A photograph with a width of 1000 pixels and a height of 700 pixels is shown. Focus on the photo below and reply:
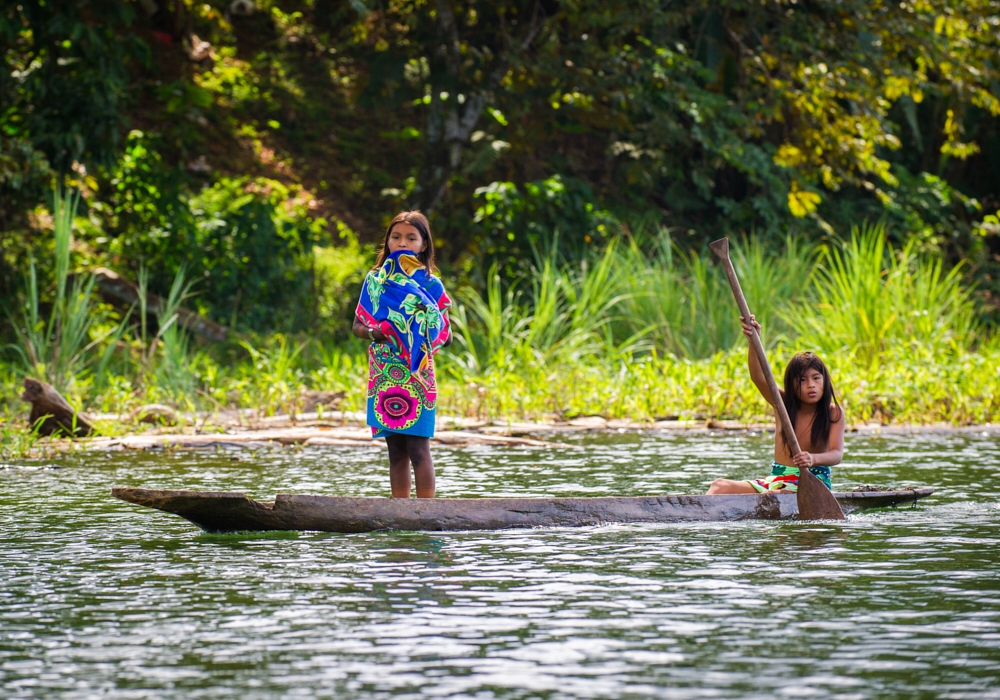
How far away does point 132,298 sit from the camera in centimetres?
1313

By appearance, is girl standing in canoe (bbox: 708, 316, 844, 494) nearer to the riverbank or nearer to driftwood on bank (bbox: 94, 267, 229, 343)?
the riverbank

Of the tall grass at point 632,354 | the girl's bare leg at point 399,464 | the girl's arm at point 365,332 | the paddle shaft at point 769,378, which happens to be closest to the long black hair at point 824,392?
the paddle shaft at point 769,378

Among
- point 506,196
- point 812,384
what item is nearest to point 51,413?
point 812,384

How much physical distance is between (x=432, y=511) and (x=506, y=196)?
A: 9.79 metres

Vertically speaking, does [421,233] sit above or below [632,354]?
Result: above

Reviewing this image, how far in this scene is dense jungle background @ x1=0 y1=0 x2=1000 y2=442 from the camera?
10.7 m

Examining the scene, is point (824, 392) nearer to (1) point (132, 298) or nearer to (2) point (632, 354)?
(2) point (632, 354)

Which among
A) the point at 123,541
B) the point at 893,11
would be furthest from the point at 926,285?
the point at 123,541

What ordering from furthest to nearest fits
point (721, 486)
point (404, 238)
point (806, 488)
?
1. point (721, 486)
2. point (404, 238)
3. point (806, 488)

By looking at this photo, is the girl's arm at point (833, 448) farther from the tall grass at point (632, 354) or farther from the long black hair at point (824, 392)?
the tall grass at point (632, 354)

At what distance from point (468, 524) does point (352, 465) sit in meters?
2.74

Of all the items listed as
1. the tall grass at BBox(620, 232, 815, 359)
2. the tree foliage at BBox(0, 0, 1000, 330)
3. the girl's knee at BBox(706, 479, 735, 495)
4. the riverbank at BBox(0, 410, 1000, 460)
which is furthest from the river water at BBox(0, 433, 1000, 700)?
the tree foliage at BBox(0, 0, 1000, 330)

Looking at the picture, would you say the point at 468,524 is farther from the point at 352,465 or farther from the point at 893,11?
the point at 893,11

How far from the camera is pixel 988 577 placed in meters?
4.43
